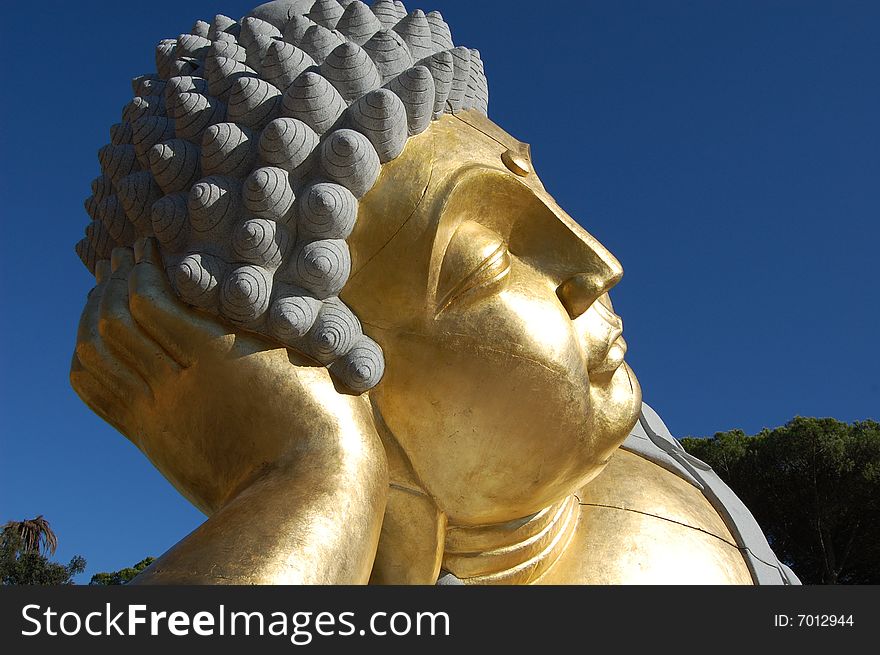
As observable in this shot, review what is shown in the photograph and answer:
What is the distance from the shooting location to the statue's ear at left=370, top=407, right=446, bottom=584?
9.03 feet

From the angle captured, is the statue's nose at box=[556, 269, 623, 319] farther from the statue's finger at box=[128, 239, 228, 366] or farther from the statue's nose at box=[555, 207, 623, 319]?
the statue's finger at box=[128, 239, 228, 366]

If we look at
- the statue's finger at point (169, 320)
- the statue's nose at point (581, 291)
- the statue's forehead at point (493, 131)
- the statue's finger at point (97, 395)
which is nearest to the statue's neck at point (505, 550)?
the statue's nose at point (581, 291)


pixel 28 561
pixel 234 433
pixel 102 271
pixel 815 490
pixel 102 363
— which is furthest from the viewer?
pixel 28 561

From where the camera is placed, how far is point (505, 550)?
10.1 ft

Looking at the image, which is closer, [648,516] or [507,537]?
[507,537]

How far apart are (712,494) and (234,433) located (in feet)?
7.31

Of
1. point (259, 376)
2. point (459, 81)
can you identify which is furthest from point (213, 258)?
point (459, 81)

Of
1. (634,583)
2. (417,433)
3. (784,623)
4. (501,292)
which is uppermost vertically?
(501,292)

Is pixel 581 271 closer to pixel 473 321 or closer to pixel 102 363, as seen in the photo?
pixel 473 321

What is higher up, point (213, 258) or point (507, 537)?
point (213, 258)

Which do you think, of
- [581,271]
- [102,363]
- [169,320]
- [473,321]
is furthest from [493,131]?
[102,363]

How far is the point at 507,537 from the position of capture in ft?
10.00

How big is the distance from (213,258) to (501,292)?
876mm

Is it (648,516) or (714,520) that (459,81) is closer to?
(648,516)
